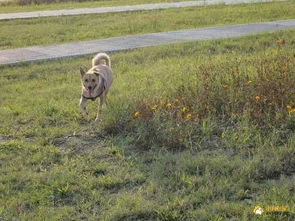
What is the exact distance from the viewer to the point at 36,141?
591 centimetres

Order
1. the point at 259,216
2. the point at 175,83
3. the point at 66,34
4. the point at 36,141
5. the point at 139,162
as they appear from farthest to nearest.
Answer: the point at 66,34, the point at 175,83, the point at 36,141, the point at 139,162, the point at 259,216

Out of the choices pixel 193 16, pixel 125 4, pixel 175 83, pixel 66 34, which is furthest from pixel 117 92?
pixel 125 4

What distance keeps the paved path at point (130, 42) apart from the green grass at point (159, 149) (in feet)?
9.19

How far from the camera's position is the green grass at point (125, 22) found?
13.2 m

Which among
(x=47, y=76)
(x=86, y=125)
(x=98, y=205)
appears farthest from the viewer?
(x=47, y=76)

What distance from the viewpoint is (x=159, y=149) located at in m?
5.41

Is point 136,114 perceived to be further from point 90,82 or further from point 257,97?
point 257,97

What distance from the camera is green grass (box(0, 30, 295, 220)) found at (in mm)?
4281

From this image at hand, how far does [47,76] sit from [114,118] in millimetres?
3495

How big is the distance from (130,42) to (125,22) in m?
3.23

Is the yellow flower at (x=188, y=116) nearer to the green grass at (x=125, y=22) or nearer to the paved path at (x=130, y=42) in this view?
the paved path at (x=130, y=42)

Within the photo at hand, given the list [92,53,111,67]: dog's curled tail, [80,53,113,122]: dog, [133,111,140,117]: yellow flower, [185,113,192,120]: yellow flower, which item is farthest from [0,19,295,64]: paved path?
[185,113,192,120]: yellow flower

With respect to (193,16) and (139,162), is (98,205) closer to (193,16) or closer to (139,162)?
(139,162)

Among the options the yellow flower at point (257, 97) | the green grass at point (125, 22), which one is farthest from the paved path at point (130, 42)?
the yellow flower at point (257, 97)
